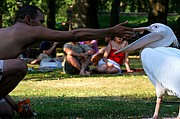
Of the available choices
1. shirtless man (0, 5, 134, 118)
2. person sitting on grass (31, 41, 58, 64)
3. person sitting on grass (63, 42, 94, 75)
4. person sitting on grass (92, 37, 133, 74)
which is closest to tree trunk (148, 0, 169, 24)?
person sitting on grass (31, 41, 58, 64)

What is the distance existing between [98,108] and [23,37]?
71.3 inches

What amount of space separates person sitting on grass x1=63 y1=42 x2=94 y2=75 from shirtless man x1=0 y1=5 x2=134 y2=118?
7.56 metres

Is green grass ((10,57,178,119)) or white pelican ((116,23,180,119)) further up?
white pelican ((116,23,180,119))

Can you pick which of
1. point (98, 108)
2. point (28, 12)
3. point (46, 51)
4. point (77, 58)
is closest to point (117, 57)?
point (77, 58)

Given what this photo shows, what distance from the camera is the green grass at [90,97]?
252 inches

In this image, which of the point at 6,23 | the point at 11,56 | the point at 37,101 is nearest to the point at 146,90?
the point at 37,101

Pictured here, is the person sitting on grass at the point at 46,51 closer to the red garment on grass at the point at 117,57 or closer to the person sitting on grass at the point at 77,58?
the person sitting on grass at the point at 77,58

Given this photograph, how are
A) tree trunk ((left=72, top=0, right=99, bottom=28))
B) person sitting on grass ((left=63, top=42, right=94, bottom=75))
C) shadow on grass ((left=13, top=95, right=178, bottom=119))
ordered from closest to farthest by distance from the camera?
shadow on grass ((left=13, top=95, right=178, bottom=119)) < person sitting on grass ((left=63, top=42, right=94, bottom=75)) < tree trunk ((left=72, top=0, right=99, bottom=28))

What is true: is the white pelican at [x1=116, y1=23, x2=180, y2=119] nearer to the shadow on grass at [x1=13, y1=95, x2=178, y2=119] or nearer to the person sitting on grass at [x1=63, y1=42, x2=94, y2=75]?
the shadow on grass at [x1=13, y1=95, x2=178, y2=119]

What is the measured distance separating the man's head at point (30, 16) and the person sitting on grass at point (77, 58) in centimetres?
755

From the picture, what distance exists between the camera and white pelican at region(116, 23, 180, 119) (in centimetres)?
569

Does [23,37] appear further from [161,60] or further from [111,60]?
[111,60]

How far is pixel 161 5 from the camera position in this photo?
909 inches

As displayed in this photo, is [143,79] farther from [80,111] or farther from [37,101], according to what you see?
[80,111]
